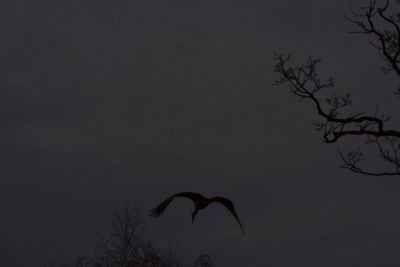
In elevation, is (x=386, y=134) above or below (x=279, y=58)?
below

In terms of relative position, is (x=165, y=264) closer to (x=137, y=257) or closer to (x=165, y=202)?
(x=137, y=257)

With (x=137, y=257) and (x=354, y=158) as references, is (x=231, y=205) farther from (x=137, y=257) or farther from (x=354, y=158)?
(x=137, y=257)

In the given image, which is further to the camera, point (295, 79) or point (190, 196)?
point (295, 79)

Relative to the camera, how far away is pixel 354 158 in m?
14.0

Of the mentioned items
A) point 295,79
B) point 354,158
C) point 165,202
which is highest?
point 295,79

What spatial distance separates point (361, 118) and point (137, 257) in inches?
678

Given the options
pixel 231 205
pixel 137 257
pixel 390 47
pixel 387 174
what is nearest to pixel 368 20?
pixel 390 47

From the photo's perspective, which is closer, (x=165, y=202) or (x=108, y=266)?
(x=165, y=202)

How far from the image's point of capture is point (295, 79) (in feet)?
47.2

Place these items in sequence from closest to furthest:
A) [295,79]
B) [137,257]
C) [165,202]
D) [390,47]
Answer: [165,202] → [390,47] → [295,79] → [137,257]

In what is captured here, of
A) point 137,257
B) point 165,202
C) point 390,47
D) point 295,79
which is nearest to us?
point 165,202

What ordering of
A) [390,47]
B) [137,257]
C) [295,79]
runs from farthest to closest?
[137,257] → [295,79] → [390,47]

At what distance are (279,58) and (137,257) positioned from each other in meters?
15.9

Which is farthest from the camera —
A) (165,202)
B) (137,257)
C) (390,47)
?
(137,257)
